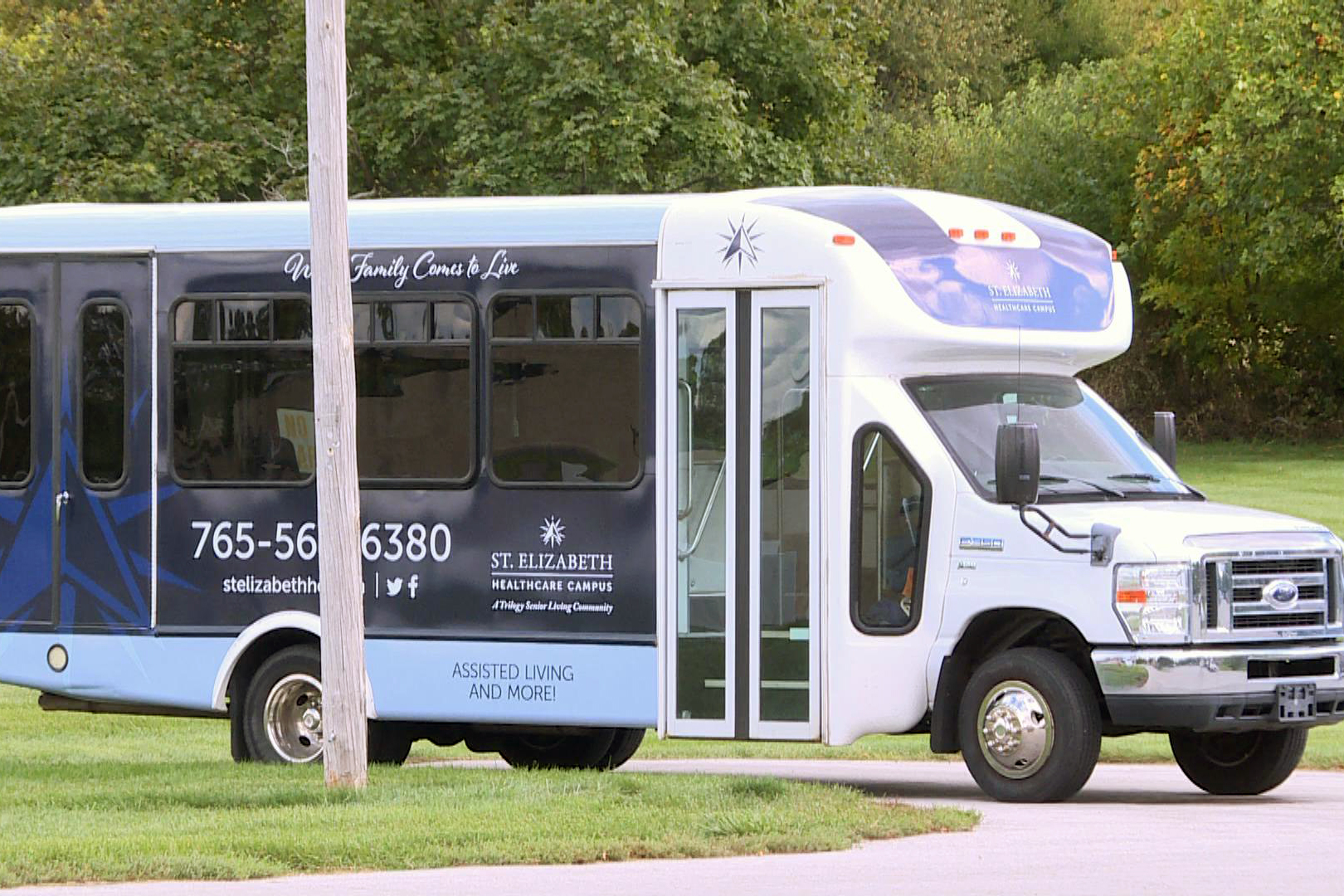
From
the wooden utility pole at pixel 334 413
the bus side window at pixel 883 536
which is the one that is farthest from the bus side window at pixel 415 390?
the bus side window at pixel 883 536

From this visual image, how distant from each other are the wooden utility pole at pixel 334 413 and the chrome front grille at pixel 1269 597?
403cm

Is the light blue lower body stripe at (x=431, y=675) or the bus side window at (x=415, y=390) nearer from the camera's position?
the light blue lower body stripe at (x=431, y=675)

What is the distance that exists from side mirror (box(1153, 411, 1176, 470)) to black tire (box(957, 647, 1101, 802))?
1892mm

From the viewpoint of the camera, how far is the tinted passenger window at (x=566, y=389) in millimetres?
12797

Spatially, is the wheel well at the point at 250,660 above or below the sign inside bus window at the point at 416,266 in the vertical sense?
below

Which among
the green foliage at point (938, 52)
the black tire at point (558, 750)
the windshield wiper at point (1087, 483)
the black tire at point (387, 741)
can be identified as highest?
the green foliage at point (938, 52)

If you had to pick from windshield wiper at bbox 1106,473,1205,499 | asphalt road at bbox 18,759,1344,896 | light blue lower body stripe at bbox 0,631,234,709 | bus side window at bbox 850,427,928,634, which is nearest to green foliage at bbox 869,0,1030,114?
light blue lower body stripe at bbox 0,631,234,709

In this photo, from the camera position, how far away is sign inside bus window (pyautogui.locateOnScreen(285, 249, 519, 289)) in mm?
13164

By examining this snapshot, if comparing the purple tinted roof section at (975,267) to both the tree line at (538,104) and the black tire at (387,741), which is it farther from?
the tree line at (538,104)

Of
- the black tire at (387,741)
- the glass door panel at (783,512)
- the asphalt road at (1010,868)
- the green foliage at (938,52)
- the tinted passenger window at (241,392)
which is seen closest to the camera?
the asphalt road at (1010,868)

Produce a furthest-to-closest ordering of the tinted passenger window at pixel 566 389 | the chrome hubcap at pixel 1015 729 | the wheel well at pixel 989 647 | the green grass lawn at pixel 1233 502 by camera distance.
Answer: the green grass lawn at pixel 1233 502 → the tinted passenger window at pixel 566 389 → the wheel well at pixel 989 647 → the chrome hubcap at pixel 1015 729

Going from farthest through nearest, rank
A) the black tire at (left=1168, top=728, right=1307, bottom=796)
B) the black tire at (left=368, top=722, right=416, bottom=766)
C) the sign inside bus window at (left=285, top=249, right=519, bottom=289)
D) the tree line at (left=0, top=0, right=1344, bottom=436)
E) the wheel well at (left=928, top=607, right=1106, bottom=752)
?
the tree line at (left=0, top=0, right=1344, bottom=436), the black tire at (left=368, top=722, right=416, bottom=766), the sign inside bus window at (left=285, top=249, right=519, bottom=289), the black tire at (left=1168, top=728, right=1307, bottom=796), the wheel well at (left=928, top=607, right=1106, bottom=752)

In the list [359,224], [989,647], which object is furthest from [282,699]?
[989,647]

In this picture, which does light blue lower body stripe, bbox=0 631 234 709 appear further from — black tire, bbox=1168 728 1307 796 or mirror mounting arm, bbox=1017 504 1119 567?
black tire, bbox=1168 728 1307 796
